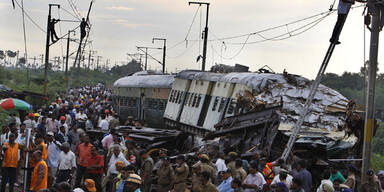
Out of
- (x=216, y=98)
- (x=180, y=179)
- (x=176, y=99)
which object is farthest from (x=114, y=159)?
(x=176, y=99)

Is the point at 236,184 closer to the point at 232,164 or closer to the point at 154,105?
the point at 232,164

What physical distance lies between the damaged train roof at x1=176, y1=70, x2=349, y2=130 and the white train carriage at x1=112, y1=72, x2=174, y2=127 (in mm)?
11958

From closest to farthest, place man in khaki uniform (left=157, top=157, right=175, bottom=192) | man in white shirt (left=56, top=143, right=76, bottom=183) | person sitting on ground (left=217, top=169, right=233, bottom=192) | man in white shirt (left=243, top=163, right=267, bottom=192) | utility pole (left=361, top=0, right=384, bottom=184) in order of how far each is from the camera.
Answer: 1. person sitting on ground (left=217, top=169, right=233, bottom=192)
2. man in white shirt (left=243, top=163, right=267, bottom=192)
3. man in khaki uniform (left=157, top=157, right=175, bottom=192)
4. man in white shirt (left=56, top=143, right=76, bottom=183)
5. utility pole (left=361, top=0, right=384, bottom=184)

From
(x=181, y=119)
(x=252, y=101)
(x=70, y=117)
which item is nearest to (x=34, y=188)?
(x=252, y=101)

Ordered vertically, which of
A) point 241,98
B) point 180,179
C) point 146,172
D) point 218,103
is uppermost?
point 241,98

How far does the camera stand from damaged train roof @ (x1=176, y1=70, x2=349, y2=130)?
58.0 ft

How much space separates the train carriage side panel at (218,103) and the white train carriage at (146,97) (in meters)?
8.64

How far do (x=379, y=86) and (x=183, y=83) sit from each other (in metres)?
49.3

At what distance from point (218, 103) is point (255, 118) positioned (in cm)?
686

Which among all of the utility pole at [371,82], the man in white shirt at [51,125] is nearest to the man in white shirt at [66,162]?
Answer: the utility pole at [371,82]

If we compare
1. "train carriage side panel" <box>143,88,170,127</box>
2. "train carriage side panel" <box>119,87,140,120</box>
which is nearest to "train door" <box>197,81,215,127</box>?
"train carriage side panel" <box>143,88,170,127</box>

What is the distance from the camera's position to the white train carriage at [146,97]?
3347cm

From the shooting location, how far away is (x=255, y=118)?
54.7 ft

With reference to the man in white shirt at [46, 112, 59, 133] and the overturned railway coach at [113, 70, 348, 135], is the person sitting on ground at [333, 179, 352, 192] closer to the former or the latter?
the overturned railway coach at [113, 70, 348, 135]
